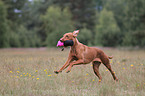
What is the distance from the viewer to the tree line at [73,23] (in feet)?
121

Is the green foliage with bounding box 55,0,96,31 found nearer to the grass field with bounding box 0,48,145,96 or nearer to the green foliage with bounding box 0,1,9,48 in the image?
the green foliage with bounding box 0,1,9,48

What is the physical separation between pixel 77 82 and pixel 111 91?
1605 mm

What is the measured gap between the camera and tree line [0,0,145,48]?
36781mm

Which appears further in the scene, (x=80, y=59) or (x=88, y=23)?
(x=88, y=23)

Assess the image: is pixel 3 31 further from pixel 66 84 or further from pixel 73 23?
pixel 66 84

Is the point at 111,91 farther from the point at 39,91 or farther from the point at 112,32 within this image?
the point at 112,32

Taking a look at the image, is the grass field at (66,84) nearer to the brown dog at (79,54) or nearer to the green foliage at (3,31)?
the brown dog at (79,54)

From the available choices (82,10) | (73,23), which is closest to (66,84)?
(73,23)

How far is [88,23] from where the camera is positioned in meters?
56.9

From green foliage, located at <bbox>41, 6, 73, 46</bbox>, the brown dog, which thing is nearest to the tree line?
green foliage, located at <bbox>41, 6, 73, 46</bbox>

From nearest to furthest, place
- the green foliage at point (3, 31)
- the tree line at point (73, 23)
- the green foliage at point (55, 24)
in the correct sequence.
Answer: the green foliage at point (3, 31) < the tree line at point (73, 23) < the green foliage at point (55, 24)

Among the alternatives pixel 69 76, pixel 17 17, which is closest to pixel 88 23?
pixel 17 17

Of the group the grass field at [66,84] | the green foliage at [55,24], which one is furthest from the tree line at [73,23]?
the grass field at [66,84]

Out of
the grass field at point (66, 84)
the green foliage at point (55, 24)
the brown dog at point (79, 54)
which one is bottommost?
the grass field at point (66, 84)
